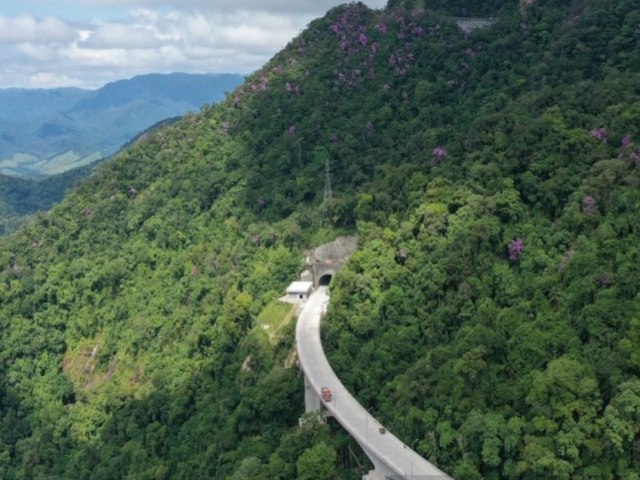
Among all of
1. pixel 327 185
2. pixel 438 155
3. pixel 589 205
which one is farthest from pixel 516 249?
pixel 327 185

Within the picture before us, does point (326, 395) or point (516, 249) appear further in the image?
point (516, 249)

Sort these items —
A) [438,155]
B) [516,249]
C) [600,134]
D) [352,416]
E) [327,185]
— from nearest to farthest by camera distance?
[352,416]
[516,249]
[600,134]
[438,155]
[327,185]

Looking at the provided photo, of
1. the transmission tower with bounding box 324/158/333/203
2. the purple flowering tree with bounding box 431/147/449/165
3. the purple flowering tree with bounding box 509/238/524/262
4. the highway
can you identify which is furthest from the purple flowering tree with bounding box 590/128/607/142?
the transmission tower with bounding box 324/158/333/203

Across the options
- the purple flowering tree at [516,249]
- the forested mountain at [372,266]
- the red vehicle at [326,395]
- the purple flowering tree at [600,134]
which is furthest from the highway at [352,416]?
the purple flowering tree at [600,134]

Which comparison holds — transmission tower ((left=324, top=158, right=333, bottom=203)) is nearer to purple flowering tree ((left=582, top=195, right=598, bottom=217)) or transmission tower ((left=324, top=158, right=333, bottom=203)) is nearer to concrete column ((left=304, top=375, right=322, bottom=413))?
concrete column ((left=304, top=375, right=322, bottom=413))

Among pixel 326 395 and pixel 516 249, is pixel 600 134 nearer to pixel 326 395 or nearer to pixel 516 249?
pixel 516 249

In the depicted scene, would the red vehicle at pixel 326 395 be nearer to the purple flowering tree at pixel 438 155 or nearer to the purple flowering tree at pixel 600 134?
the purple flowering tree at pixel 438 155

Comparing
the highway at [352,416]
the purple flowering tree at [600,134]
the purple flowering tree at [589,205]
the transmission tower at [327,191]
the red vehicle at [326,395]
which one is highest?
the purple flowering tree at [600,134]

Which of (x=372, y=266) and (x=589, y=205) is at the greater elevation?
(x=589, y=205)
